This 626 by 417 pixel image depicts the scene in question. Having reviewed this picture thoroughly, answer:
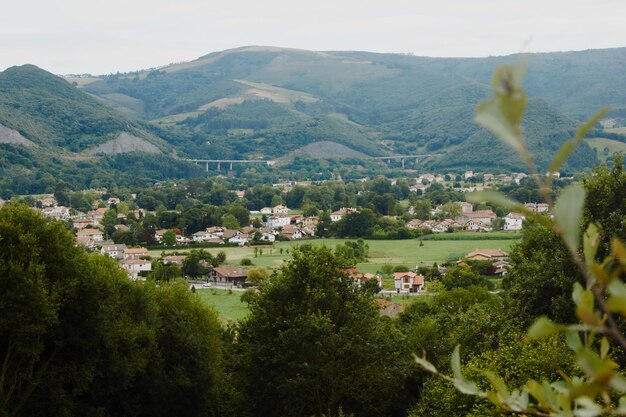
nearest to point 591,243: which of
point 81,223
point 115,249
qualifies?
point 115,249

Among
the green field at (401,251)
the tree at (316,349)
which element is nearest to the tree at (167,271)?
the green field at (401,251)

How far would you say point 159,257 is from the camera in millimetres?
50969

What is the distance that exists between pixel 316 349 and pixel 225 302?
24508 mm

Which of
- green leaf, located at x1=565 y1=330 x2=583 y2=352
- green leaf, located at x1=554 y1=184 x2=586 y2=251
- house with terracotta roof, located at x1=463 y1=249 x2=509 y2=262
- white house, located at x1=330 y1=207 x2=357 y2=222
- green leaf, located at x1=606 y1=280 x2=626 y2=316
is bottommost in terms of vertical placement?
white house, located at x1=330 y1=207 x2=357 y2=222

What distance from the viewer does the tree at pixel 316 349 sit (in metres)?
12.6

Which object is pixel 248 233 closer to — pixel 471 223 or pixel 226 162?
pixel 471 223

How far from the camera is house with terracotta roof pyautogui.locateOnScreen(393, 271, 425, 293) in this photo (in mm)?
39250

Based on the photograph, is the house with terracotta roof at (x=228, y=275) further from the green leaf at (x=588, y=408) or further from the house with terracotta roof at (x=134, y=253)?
the green leaf at (x=588, y=408)

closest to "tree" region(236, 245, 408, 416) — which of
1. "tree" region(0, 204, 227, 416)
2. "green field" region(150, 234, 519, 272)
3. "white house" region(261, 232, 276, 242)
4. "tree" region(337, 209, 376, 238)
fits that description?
"tree" region(0, 204, 227, 416)

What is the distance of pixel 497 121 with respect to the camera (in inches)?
55.7

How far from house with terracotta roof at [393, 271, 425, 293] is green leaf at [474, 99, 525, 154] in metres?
37.9

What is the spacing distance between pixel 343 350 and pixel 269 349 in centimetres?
122

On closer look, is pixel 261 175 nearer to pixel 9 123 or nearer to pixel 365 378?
pixel 9 123

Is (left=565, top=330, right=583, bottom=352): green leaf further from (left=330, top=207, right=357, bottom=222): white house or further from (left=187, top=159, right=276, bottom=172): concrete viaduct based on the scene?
(left=187, top=159, right=276, bottom=172): concrete viaduct
